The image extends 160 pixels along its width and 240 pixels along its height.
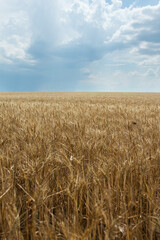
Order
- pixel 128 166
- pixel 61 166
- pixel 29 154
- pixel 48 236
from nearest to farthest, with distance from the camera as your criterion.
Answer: pixel 48 236, pixel 128 166, pixel 61 166, pixel 29 154

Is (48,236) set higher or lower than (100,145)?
lower

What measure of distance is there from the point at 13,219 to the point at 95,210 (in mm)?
398

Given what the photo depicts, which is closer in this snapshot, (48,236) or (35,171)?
(48,236)

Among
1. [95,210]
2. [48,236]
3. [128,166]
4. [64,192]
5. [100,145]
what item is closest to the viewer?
[48,236]

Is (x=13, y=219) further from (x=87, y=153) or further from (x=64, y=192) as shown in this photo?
(x=87, y=153)

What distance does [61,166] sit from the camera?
1.58 m

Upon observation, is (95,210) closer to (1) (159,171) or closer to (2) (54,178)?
(2) (54,178)

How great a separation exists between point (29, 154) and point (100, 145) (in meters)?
0.73

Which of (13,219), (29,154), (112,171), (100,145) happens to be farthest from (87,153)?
(13,219)


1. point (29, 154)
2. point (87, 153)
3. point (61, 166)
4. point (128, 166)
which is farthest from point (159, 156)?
point (29, 154)

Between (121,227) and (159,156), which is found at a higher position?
(159,156)

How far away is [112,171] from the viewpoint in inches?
57.4

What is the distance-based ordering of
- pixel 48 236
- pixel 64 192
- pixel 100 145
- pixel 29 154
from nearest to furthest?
pixel 48 236 < pixel 64 192 < pixel 29 154 < pixel 100 145

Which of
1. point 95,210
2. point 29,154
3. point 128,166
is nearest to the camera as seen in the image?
point 95,210
